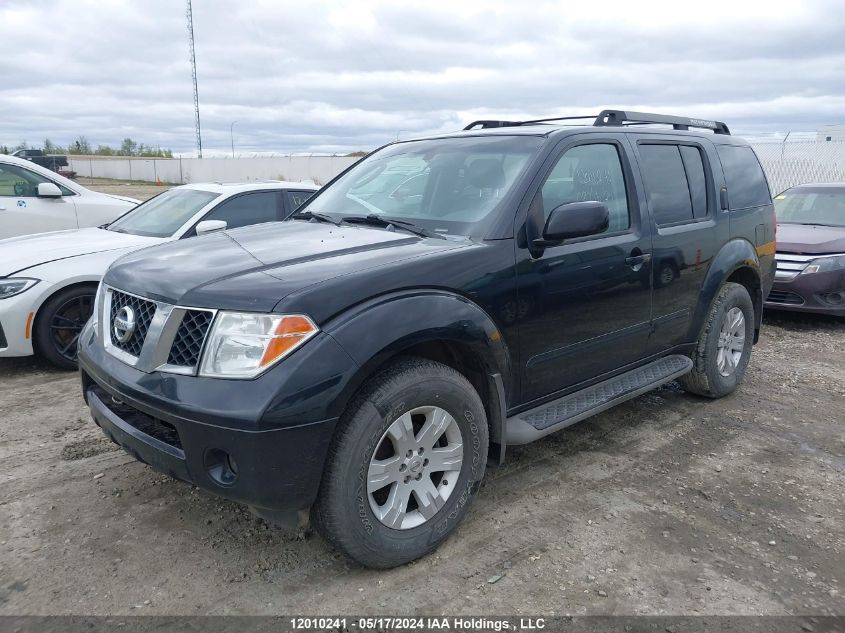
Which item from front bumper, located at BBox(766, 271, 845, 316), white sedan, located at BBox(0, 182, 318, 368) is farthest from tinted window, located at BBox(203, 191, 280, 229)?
front bumper, located at BBox(766, 271, 845, 316)

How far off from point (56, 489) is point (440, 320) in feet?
7.53

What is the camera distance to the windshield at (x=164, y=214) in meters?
6.25

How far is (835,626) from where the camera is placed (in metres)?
2.68

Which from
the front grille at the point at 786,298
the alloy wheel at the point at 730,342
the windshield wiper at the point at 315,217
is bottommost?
the front grille at the point at 786,298

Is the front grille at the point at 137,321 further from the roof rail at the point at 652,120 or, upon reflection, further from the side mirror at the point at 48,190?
the side mirror at the point at 48,190

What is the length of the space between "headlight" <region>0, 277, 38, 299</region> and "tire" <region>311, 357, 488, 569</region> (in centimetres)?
380

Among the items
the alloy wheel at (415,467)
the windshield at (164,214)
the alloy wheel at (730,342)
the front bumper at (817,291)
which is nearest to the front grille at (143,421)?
the alloy wheel at (415,467)

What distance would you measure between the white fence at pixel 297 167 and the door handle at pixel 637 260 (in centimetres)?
846

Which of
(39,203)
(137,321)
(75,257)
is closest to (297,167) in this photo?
(39,203)

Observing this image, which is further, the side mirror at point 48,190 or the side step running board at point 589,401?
the side mirror at point 48,190

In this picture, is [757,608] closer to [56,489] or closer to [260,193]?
[56,489]

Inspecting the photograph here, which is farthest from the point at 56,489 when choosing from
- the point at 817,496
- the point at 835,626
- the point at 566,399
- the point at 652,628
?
the point at 817,496

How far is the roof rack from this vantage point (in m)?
4.38

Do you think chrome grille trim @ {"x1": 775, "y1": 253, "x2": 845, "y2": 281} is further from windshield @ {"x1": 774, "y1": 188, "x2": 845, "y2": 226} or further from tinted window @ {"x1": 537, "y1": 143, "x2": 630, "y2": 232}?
tinted window @ {"x1": 537, "y1": 143, "x2": 630, "y2": 232}
